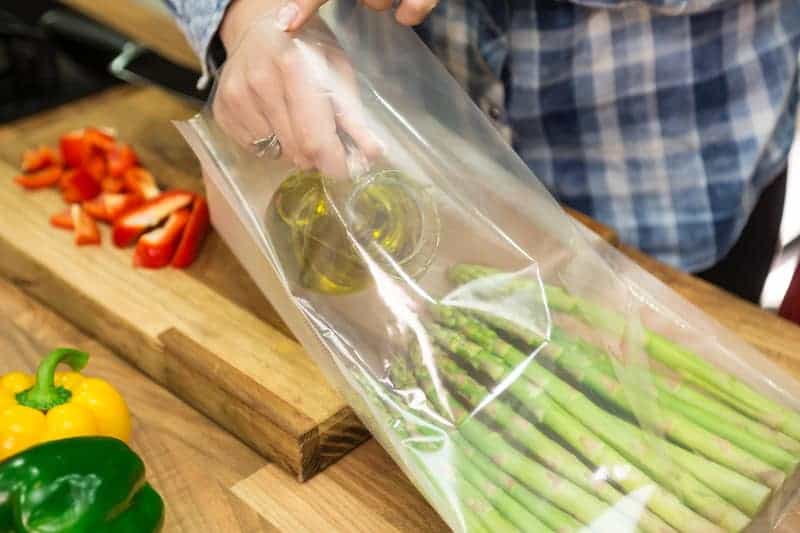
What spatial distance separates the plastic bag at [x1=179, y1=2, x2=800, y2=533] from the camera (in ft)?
3.17

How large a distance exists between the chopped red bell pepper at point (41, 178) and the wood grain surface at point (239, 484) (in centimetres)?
42

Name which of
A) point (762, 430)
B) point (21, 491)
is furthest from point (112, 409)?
point (762, 430)

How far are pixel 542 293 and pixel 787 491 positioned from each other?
0.32 metres

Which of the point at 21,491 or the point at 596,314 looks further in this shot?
the point at 596,314

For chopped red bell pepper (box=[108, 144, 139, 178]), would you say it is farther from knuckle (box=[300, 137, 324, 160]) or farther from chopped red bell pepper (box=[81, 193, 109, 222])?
knuckle (box=[300, 137, 324, 160])

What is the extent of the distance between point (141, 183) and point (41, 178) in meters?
0.16

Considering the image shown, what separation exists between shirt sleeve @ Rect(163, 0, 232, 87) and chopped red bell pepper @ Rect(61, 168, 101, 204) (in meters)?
0.39

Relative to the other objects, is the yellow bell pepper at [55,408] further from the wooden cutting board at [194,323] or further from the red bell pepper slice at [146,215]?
the red bell pepper slice at [146,215]

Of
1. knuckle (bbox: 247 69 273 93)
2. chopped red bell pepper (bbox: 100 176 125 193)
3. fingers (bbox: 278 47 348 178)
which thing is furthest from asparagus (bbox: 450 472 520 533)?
chopped red bell pepper (bbox: 100 176 125 193)

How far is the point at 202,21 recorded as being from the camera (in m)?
1.25

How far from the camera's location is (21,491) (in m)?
0.94

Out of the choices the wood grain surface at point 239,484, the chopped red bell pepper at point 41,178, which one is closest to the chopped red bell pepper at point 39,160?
the chopped red bell pepper at point 41,178

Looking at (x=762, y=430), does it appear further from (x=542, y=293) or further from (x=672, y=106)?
(x=672, y=106)

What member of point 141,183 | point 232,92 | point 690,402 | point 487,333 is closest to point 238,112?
point 232,92
